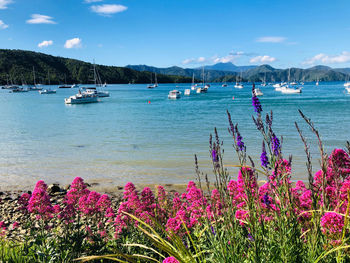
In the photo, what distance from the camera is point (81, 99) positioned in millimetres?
70375

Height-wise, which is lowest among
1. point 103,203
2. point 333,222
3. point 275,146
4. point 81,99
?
point 81,99

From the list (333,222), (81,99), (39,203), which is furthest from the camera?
(81,99)

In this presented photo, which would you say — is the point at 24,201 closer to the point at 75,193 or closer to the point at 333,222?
the point at 75,193

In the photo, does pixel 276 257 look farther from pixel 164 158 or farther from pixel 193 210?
pixel 164 158

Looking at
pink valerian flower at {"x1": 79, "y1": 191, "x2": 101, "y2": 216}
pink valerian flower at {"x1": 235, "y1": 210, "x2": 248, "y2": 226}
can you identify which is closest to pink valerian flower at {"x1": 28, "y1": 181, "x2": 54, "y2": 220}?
pink valerian flower at {"x1": 79, "y1": 191, "x2": 101, "y2": 216}

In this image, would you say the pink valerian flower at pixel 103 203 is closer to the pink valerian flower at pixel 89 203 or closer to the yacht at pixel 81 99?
the pink valerian flower at pixel 89 203

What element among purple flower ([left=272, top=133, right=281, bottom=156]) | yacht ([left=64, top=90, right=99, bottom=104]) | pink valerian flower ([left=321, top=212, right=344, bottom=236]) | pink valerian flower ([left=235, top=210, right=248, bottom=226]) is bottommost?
yacht ([left=64, top=90, right=99, bottom=104])

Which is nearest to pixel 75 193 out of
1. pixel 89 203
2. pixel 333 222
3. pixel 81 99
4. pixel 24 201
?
pixel 89 203

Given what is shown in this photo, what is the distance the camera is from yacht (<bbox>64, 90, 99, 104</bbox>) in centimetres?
6831

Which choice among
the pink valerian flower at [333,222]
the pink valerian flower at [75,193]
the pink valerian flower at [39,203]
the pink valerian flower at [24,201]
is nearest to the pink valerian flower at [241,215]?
the pink valerian flower at [333,222]

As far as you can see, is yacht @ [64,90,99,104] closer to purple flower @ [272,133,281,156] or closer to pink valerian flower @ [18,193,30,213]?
pink valerian flower @ [18,193,30,213]

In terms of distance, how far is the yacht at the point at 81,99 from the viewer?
224ft

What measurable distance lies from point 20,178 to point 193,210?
11.2 metres

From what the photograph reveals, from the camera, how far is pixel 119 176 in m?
12.8
